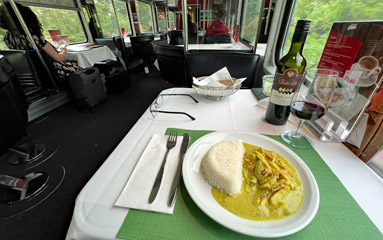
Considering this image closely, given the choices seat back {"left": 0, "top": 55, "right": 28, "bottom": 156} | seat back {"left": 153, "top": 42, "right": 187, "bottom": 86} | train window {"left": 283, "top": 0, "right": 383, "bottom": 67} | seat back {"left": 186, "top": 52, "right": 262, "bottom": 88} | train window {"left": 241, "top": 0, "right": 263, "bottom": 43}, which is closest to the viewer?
train window {"left": 283, "top": 0, "right": 383, "bottom": 67}

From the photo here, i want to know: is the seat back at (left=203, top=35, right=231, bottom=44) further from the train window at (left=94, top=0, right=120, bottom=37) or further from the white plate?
the train window at (left=94, top=0, right=120, bottom=37)

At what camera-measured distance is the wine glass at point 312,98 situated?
589 millimetres

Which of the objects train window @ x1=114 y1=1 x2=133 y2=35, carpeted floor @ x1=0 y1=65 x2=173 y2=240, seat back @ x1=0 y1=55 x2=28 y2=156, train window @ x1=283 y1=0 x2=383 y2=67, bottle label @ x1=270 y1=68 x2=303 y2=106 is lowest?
carpeted floor @ x1=0 y1=65 x2=173 y2=240

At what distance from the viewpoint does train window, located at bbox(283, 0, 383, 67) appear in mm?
766

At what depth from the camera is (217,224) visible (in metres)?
0.37

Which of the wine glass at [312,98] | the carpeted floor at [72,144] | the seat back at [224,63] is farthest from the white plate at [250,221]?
the carpeted floor at [72,144]

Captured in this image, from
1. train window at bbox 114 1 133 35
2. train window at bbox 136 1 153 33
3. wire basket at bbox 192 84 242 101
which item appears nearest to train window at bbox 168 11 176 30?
train window at bbox 136 1 153 33

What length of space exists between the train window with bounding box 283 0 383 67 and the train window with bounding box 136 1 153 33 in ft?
23.9

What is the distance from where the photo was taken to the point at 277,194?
1.31ft

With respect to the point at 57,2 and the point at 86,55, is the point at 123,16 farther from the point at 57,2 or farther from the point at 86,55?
the point at 86,55

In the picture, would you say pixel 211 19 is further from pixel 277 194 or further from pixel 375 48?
pixel 277 194

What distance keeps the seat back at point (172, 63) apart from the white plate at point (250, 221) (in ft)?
5.50

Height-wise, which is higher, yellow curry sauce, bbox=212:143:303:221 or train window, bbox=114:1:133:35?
train window, bbox=114:1:133:35

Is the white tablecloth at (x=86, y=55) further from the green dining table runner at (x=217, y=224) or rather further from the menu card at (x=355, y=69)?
the menu card at (x=355, y=69)
